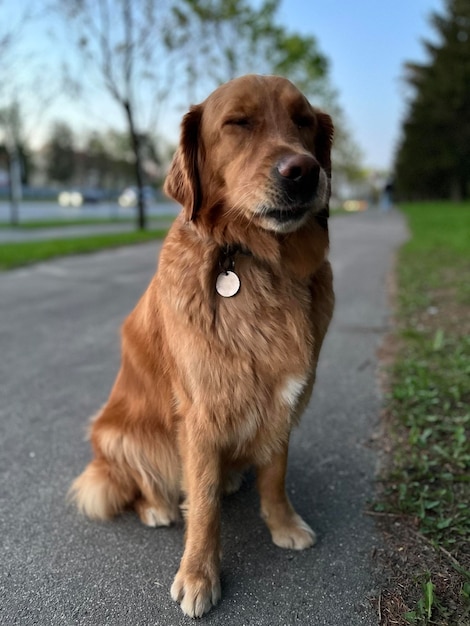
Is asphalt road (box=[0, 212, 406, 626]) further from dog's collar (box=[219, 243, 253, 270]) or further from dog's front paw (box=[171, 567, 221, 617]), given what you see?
dog's collar (box=[219, 243, 253, 270])

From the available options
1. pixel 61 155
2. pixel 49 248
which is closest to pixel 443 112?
pixel 49 248

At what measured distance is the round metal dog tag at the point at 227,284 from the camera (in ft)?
7.09

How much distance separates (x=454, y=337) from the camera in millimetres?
5012

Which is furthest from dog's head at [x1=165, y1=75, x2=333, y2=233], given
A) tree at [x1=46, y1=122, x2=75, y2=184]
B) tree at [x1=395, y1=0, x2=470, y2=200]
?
tree at [x1=46, y1=122, x2=75, y2=184]

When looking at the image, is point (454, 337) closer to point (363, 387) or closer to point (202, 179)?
point (363, 387)

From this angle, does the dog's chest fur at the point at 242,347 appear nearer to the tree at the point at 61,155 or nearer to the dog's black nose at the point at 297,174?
the dog's black nose at the point at 297,174

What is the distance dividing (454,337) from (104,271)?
6921 millimetres

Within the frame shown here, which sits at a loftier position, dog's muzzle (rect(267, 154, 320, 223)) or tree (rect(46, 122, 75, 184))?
tree (rect(46, 122, 75, 184))

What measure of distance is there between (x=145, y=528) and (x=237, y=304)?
1.23 metres

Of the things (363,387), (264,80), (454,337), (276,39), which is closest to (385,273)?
(454,337)

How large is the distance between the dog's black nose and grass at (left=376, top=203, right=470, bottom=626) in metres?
1.57

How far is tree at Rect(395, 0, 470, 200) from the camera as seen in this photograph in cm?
4244

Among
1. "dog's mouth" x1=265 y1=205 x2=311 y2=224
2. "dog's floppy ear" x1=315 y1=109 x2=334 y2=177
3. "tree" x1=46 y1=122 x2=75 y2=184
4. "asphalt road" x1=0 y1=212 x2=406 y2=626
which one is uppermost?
"tree" x1=46 y1=122 x2=75 y2=184

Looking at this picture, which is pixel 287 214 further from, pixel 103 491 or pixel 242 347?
pixel 103 491
